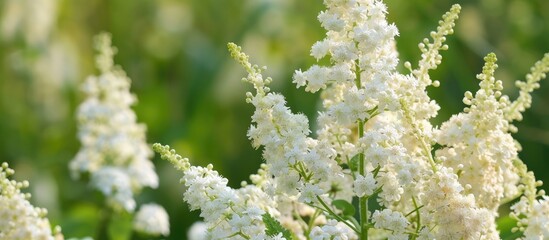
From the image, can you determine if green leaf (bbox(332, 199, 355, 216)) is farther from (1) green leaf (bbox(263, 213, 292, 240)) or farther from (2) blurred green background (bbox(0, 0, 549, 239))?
(2) blurred green background (bbox(0, 0, 549, 239))

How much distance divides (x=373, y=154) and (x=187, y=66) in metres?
3.04

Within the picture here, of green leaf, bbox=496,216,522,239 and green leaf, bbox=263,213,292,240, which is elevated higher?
green leaf, bbox=496,216,522,239

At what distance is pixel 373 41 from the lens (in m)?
1.12

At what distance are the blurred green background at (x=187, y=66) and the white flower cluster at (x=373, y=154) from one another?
7.02ft

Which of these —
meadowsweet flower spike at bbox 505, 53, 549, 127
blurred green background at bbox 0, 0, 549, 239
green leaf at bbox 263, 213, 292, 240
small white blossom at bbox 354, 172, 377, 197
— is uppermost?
blurred green background at bbox 0, 0, 549, 239

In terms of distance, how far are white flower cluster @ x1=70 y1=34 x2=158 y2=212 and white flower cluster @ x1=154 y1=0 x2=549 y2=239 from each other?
0.83 metres

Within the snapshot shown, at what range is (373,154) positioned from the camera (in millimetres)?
1091

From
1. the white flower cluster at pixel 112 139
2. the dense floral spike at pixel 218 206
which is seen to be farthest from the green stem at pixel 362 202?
the white flower cluster at pixel 112 139

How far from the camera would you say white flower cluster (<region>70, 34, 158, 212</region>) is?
6.59 ft

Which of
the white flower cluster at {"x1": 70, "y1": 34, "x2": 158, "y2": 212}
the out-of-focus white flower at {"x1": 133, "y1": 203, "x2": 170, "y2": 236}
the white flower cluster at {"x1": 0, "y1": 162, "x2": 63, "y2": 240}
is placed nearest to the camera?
the white flower cluster at {"x1": 0, "y1": 162, "x2": 63, "y2": 240}

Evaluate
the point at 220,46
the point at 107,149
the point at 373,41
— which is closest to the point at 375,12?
the point at 373,41

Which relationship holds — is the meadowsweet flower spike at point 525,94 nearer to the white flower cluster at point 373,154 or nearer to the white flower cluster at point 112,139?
the white flower cluster at point 373,154

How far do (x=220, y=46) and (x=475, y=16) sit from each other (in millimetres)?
1002

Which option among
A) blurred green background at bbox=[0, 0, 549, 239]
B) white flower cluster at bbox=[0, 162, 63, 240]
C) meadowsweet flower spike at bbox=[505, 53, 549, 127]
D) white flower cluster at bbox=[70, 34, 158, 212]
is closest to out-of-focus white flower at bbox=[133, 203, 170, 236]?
white flower cluster at bbox=[70, 34, 158, 212]
